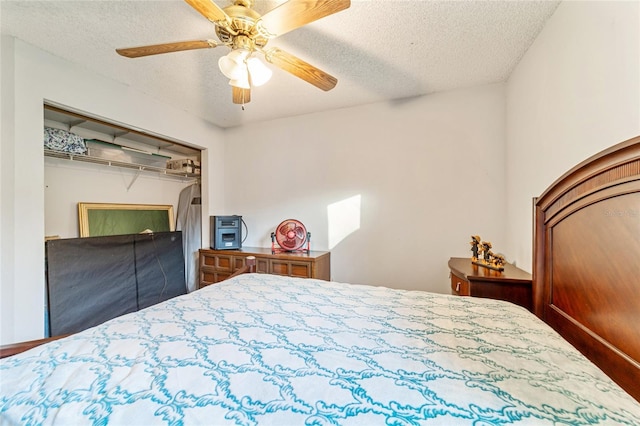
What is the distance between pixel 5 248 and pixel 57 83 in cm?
126

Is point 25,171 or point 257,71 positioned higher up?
point 257,71

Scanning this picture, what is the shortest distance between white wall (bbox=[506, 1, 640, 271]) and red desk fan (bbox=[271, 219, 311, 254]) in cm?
201

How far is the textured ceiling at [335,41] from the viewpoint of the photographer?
1.41m

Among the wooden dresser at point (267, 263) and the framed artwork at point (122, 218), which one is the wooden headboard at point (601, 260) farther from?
the framed artwork at point (122, 218)

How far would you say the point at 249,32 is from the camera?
4.09 feet

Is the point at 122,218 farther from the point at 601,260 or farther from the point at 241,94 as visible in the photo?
the point at 601,260

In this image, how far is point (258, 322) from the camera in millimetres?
1050

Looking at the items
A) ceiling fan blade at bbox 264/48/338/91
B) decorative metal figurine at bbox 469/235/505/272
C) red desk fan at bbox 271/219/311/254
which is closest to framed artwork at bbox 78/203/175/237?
red desk fan at bbox 271/219/311/254

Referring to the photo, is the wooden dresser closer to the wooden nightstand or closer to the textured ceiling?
the wooden nightstand

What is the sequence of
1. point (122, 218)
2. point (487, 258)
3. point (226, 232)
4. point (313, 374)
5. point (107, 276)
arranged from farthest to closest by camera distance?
point (226, 232)
point (122, 218)
point (107, 276)
point (487, 258)
point (313, 374)

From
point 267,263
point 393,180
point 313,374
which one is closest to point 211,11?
point 313,374

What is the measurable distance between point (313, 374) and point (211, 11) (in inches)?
59.8

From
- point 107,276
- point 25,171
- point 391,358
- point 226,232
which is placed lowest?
point 107,276

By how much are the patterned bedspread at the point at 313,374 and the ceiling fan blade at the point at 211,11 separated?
1.37 m
